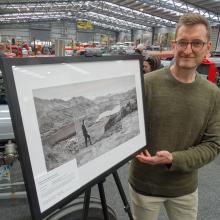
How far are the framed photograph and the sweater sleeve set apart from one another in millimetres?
228

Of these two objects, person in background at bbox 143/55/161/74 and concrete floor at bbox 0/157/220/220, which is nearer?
concrete floor at bbox 0/157/220/220

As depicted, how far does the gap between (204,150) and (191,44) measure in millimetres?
472

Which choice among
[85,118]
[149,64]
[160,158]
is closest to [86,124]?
[85,118]

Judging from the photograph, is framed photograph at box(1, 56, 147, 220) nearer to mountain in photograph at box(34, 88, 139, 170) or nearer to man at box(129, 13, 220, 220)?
mountain in photograph at box(34, 88, 139, 170)

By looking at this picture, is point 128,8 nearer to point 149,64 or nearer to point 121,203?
point 149,64

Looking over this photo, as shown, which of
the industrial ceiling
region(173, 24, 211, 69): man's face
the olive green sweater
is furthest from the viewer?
the industrial ceiling

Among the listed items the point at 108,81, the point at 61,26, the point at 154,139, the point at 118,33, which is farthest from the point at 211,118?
the point at 118,33

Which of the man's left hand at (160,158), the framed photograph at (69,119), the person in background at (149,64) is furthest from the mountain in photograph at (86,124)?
the person in background at (149,64)

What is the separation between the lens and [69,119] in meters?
0.89

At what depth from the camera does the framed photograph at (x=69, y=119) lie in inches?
29.7

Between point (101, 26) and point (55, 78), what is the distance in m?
40.5

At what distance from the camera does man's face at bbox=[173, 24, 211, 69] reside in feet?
3.98

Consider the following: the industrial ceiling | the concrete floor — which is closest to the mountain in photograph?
the concrete floor

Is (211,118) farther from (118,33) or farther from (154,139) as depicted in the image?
(118,33)
